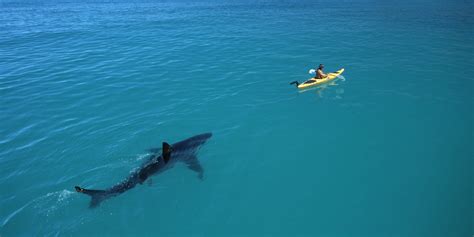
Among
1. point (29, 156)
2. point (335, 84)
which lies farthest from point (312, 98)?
point (29, 156)

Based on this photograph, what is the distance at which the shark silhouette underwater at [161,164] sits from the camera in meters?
14.6

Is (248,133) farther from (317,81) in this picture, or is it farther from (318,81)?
(318,81)

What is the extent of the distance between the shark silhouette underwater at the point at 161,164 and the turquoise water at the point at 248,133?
0.42m

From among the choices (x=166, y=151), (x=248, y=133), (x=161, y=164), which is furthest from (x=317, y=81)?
(x=166, y=151)

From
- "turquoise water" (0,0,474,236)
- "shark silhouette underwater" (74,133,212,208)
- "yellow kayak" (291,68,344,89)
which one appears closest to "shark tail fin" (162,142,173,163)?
"shark silhouette underwater" (74,133,212,208)

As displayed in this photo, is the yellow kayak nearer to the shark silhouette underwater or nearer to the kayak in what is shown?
the kayak

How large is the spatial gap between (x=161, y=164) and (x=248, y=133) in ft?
19.6

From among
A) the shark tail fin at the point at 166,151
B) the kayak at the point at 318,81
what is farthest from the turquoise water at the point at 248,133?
the shark tail fin at the point at 166,151

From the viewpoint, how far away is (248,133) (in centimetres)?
1989

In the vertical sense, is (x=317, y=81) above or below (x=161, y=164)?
above

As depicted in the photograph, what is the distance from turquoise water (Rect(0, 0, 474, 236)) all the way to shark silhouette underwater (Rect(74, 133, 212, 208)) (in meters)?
0.42

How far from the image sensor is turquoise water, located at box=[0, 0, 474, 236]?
555 inches

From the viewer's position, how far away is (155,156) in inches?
682

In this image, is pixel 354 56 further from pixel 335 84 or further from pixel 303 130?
pixel 303 130
